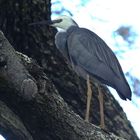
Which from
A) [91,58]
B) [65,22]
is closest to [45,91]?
[91,58]

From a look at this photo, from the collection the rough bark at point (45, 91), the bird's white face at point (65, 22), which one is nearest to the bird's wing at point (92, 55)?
the rough bark at point (45, 91)

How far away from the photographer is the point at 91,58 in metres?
3.23

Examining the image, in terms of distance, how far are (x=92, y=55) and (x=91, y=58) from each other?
3cm

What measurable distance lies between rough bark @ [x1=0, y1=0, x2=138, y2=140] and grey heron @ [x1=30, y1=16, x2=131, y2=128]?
6 centimetres

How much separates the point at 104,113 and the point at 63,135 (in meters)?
0.74

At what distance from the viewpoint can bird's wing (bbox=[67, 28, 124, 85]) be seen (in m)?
3.13

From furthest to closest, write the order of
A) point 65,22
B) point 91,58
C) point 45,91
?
point 65,22, point 91,58, point 45,91

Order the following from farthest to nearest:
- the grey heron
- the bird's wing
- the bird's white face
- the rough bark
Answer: the bird's white face
the bird's wing
the grey heron
the rough bark

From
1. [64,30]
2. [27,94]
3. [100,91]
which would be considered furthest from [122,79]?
[27,94]

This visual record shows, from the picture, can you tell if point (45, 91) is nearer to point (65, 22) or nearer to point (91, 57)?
point (91, 57)

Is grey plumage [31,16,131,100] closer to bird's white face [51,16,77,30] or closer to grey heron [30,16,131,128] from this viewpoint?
grey heron [30,16,131,128]

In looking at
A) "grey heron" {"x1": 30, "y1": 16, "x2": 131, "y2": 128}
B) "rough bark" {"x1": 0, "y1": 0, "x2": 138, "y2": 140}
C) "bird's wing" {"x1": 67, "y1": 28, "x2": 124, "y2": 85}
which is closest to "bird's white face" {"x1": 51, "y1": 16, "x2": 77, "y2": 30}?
"grey heron" {"x1": 30, "y1": 16, "x2": 131, "y2": 128}

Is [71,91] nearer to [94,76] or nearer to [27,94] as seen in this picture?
[94,76]

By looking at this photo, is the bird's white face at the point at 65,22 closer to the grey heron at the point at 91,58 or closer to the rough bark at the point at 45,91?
the grey heron at the point at 91,58
